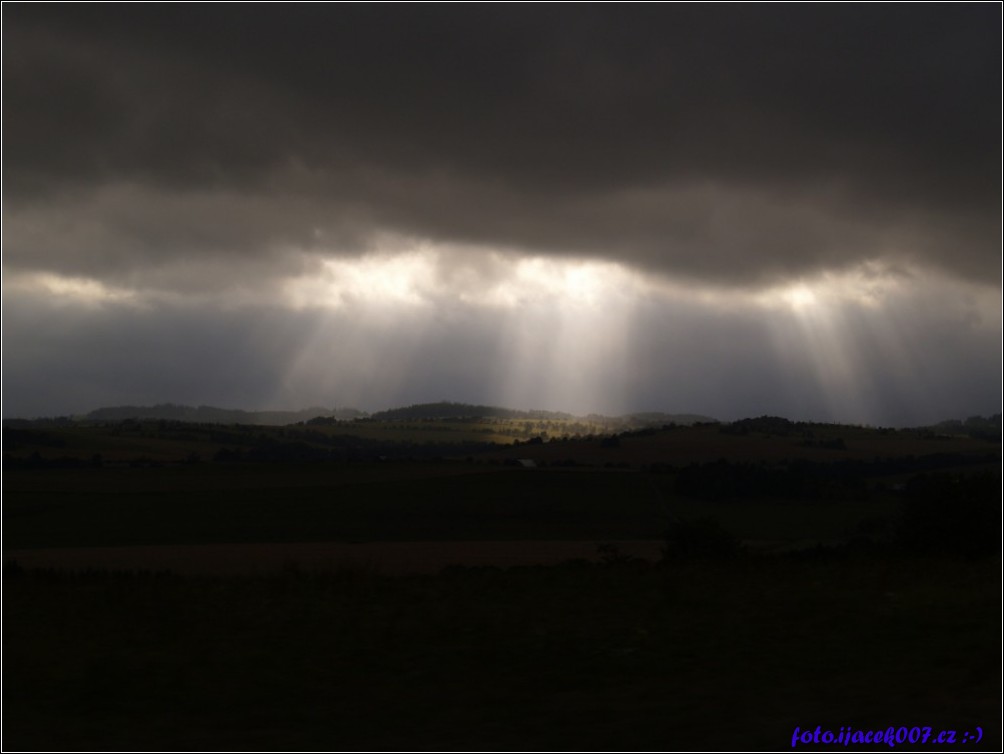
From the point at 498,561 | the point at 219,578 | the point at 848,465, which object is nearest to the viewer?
the point at 219,578

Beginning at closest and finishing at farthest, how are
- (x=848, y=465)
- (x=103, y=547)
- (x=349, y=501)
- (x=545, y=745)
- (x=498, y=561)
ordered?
1. (x=545, y=745)
2. (x=498, y=561)
3. (x=103, y=547)
4. (x=349, y=501)
5. (x=848, y=465)

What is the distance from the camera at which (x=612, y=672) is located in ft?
37.1

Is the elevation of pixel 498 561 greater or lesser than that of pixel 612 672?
lesser

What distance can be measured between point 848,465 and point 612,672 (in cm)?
7036

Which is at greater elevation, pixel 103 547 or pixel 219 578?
pixel 219 578

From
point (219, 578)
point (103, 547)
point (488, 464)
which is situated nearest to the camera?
point (219, 578)

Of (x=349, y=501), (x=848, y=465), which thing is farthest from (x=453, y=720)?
(x=848, y=465)

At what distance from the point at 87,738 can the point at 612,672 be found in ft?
19.2

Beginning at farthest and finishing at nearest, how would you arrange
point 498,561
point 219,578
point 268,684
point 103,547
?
point 103,547
point 498,561
point 219,578
point 268,684

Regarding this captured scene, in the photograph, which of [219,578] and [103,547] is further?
[103,547]

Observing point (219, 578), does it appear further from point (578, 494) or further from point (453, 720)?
point (578, 494)

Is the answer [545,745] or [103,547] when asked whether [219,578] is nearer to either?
[545,745]

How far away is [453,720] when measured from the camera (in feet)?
30.9

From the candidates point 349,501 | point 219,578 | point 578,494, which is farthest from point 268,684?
point 578,494
